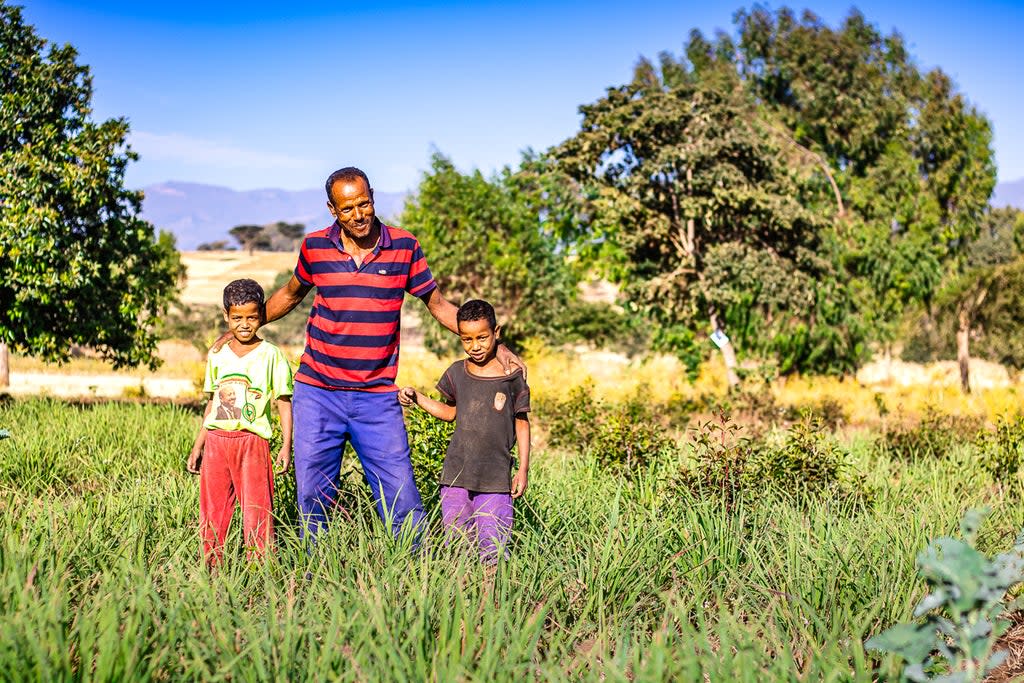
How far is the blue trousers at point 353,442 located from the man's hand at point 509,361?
515mm

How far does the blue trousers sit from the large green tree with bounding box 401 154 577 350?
43.4 ft

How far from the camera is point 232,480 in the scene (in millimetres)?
3922

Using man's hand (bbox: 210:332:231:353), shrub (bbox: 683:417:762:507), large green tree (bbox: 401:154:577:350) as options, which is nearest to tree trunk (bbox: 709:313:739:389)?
large green tree (bbox: 401:154:577:350)

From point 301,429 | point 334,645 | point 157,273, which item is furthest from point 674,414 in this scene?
point 334,645

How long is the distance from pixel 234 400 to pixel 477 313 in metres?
1.10

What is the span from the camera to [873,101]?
18.2 meters

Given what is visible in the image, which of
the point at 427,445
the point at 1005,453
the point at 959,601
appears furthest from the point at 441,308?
the point at 1005,453

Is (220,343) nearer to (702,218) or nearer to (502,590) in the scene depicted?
(502,590)

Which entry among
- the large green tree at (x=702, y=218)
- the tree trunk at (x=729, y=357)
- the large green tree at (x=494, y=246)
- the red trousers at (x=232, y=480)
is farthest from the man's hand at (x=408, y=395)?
the large green tree at (x=494, y=246)

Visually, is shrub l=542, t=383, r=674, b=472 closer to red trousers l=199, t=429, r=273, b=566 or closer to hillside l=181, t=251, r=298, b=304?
red trousers l=199, t=429, r=273, b=566

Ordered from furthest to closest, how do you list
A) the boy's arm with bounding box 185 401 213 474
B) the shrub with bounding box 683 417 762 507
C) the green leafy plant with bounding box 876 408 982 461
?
the green leafy plant with bounding box 876 408 982 461
the shrub with bounding box 683 417 762 507
the boy's arm with bounding box 185 401 213 474

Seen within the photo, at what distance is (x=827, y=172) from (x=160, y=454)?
46.1 feet

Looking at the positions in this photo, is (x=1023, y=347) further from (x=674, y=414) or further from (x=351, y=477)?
(x=351, y=477)

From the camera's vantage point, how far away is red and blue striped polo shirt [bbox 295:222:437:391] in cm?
392
